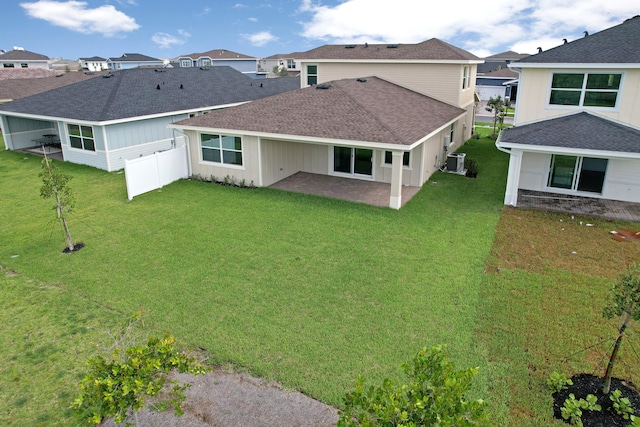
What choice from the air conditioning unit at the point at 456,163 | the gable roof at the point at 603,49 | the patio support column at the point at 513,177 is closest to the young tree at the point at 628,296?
the patio support column at the point at 513,177

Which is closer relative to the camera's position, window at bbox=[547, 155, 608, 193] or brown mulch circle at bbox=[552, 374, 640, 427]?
brown mulch circle at bbox=[552, 374, 640, 427]

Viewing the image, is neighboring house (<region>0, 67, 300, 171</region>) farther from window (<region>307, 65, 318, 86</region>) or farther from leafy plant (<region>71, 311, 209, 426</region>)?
leafy plant (<region>71, 311, 209, 426</region>)

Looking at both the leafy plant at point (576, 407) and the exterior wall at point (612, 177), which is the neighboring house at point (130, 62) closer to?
the exterior wall at point (612, 177)

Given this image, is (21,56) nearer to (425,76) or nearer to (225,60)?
(225,60)

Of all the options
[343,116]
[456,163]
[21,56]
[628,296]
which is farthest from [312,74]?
[21,56]

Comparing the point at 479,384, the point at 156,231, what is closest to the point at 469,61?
the point at 156,231

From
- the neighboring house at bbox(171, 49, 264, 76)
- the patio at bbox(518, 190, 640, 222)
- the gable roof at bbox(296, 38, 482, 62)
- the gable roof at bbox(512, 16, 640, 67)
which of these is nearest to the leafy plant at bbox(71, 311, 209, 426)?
the patio at bbox(518, 190, 640, 222)

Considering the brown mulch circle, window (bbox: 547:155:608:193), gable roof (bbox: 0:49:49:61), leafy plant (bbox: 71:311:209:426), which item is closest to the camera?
leafy plant (bbox: 71:311:209:426)
